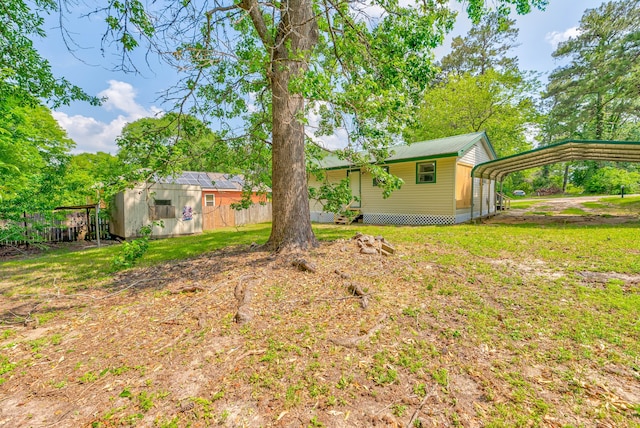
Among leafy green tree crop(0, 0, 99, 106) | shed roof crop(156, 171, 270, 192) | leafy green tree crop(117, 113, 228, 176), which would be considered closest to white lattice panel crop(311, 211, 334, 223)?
shed roof crop(156, 171, 270, 192)

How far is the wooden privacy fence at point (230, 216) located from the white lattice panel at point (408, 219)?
24.5ft

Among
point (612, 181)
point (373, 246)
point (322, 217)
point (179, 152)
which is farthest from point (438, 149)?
point (612, 181)

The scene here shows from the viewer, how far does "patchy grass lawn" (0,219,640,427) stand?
192cm

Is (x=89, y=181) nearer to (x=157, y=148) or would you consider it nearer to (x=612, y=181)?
(x=157, y=148)

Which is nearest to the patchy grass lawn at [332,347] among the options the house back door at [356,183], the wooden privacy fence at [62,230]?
the wooden privacy fence at [62,230]

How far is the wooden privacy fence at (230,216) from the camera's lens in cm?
1591

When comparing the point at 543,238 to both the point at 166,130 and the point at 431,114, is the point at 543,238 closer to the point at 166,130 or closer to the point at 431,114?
the point at 166,130

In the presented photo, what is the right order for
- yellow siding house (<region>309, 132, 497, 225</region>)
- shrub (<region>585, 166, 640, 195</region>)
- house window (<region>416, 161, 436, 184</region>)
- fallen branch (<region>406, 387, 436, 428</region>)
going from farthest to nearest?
shrub (<region>585, 166, 640, 195</region>) < house window (<region>416, 161, 436, 184</region>) < yellow siding house (<region>309, 132, 497, 225</region>) < fallen branch (<region>406, 387, 436, 428</region>)

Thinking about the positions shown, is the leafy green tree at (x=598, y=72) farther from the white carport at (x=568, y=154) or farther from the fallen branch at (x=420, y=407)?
the fallen branch at (x=420, y=407)

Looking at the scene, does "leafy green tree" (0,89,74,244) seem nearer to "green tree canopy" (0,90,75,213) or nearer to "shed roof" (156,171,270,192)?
"green tree canopy" (0,90,75,213)

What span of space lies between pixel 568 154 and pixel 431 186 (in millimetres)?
5464

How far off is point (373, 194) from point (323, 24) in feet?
29.3

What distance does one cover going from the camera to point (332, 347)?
8.55 feet

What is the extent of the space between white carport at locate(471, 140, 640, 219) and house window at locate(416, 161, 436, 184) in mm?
1573
